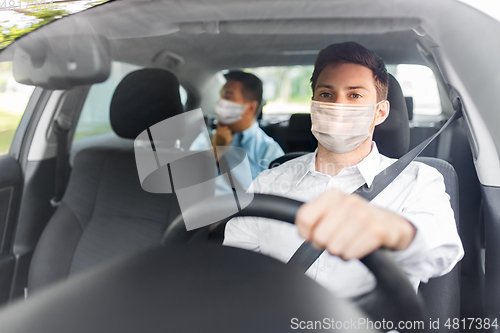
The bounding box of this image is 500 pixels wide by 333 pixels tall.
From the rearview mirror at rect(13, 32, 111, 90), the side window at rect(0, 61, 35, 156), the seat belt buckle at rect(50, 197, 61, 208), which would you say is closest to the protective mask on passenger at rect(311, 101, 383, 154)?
the rearview mirror at rect(13, 32, 111, 90)

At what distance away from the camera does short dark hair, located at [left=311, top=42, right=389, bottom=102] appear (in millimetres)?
888

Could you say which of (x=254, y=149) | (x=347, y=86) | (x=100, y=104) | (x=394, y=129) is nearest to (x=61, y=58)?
(x=100, y=104)

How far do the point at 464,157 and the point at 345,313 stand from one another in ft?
1.67

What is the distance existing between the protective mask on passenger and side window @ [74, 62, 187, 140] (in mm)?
662

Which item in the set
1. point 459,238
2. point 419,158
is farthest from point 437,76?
point 459,238

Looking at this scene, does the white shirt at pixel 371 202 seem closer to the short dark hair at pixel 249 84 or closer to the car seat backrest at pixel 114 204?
the short dark hair at pixel 249 84

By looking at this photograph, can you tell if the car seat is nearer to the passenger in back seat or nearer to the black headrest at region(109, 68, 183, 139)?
the passenger in back seat

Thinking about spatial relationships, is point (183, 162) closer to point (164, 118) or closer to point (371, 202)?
point (164, 118)

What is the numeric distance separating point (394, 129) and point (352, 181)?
0.52ft

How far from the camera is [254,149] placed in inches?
47.6

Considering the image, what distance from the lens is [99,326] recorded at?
0.71 meters

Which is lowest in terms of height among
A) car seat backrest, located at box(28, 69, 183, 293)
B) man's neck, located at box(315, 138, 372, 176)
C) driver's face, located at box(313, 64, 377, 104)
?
car seat backrest, located at box(28, 69, 183, 293)

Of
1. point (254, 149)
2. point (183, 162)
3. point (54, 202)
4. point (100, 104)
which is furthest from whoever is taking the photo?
point (54, 202)

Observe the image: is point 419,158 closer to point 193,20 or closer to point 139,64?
point 193,20
